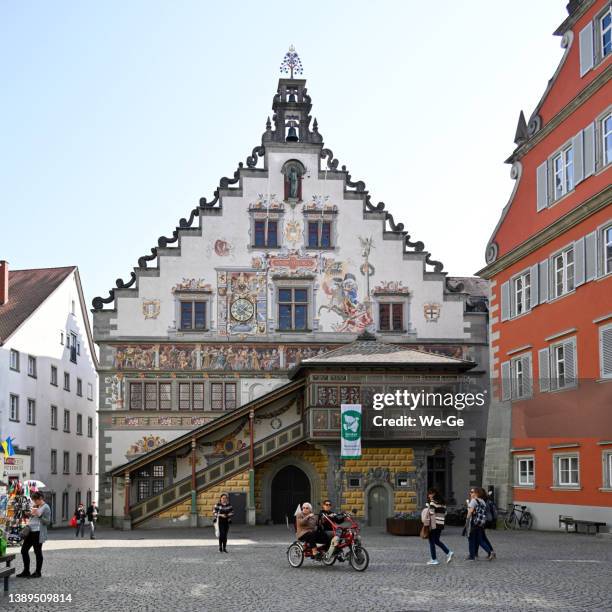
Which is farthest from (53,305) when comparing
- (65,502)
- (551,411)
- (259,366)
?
(551,411)

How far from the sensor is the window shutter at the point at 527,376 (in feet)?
104

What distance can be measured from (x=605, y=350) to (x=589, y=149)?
547 centimetres

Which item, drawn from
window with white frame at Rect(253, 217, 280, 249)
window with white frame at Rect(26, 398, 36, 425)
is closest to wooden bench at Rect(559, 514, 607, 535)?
window with white frame at Rect(253, 217, 280, 249)

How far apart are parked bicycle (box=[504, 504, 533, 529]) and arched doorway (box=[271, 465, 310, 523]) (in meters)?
9.89

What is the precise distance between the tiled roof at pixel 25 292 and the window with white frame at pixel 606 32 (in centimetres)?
2723

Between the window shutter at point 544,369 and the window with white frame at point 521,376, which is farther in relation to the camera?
the window with white frame at point 521,376

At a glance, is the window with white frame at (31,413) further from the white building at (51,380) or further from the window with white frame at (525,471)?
the window with white frame at (525,471)

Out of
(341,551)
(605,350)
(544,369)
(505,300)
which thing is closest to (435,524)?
(341,551)

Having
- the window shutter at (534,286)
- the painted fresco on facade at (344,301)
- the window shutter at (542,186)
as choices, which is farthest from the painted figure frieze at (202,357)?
the window shutter at (542,186)

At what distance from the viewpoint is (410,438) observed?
1474 inches

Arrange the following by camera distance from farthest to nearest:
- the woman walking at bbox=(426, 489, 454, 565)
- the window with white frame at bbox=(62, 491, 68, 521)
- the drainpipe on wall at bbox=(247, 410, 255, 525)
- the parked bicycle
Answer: the window with white frame at bbox=(62, 491, 68, 521), the drainpipe on wall at bbox=(247, 410, 255, 525), the parked bicycle, the woman walking at bbox=(426, 489, 454, 565)

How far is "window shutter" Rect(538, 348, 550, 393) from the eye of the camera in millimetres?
30438

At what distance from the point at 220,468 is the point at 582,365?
14.8 m

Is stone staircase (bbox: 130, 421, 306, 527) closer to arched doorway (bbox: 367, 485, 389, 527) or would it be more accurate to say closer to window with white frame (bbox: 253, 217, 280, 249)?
arched doorway (bbox: 367, 485, 389, 527)
